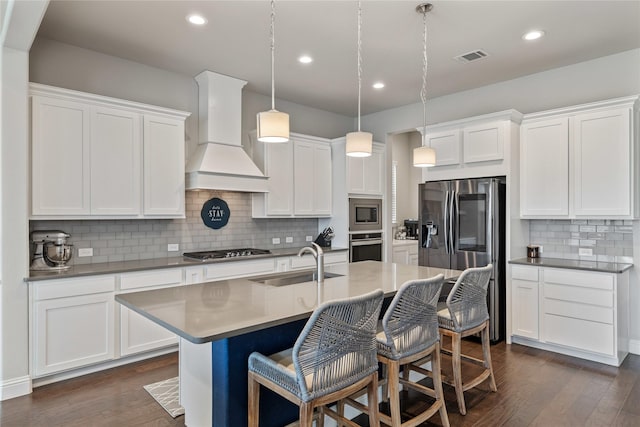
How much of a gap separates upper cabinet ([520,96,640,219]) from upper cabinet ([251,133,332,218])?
8.12 feet

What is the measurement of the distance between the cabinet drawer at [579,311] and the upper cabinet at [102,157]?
12.7 feet

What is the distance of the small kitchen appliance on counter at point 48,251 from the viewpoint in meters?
3.34

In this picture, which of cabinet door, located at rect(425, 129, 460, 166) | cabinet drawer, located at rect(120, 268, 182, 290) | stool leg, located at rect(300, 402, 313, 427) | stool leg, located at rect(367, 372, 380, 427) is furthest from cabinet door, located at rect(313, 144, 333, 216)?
stool leg, located at rect(300, 402, 313, 427)

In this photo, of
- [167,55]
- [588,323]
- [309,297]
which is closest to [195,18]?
[167,55]

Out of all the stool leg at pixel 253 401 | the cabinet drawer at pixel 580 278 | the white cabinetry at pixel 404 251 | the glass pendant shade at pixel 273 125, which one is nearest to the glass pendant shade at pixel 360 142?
the glass pendant shade at pixel 273 125

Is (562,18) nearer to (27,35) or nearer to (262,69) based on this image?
(262,69)

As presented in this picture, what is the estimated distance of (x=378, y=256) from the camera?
5773 mm

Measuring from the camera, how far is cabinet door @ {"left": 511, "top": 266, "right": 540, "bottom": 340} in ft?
13.1

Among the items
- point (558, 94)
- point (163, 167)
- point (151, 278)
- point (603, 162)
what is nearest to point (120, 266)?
point (151, 278)

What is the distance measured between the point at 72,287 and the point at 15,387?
80cm

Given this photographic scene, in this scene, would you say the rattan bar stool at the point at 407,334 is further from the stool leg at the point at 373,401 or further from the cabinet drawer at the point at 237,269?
the cabinet drawer at the point at 237,269

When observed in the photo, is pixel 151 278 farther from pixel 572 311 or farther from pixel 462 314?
pixel 572 311

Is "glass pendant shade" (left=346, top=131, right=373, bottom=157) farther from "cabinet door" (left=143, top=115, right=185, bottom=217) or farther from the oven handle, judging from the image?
the oven handle

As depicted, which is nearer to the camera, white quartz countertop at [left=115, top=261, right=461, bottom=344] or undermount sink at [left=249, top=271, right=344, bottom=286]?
white quartz countertop at [left=115, top=261, right=461, bottom=344]
